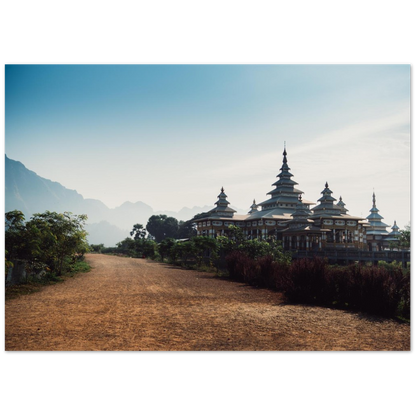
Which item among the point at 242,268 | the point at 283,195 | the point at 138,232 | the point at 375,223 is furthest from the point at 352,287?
the point at 138,232

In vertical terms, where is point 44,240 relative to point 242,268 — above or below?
above

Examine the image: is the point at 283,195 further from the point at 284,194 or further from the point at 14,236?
the point at 14,236

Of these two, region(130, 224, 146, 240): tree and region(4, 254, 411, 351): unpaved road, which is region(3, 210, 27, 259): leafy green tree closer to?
region(4, 254, 411, 351): unpaved road

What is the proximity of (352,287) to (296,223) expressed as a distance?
2972 centimetres

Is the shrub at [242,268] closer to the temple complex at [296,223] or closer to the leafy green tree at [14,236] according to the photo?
the leafy green tree at [14,236]

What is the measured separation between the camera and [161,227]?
7438cm

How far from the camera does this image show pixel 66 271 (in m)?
16.6

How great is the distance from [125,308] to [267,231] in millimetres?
33319

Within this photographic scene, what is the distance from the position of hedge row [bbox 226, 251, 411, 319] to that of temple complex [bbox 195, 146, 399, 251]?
23.1 meters

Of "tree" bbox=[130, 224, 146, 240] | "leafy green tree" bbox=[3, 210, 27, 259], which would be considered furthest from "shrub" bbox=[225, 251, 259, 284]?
"tree" bbox=[130, 224, 146, 240]

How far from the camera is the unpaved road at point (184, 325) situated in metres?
5.66

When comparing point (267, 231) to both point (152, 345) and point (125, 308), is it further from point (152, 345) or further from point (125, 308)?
point (152, 345)

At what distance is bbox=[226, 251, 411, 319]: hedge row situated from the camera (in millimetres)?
8367
